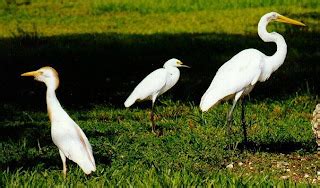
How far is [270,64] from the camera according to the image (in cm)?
830

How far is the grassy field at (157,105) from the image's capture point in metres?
7.18

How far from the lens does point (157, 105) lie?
10.8m

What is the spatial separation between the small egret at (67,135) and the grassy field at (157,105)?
0.16 m

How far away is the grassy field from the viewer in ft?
23.6

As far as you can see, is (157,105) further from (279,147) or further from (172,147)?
(279,147)

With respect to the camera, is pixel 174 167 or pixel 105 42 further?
pixel 105 42

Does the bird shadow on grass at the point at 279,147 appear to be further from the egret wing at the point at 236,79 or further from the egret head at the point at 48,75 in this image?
the egret head at the point at 48,75

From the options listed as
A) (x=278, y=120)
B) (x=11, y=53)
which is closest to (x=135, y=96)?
(x=278, y=120)

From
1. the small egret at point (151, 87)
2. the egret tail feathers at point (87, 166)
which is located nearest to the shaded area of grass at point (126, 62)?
the small egret at point (151, 87)

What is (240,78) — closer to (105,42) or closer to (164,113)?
(164,113)

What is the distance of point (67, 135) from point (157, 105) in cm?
448

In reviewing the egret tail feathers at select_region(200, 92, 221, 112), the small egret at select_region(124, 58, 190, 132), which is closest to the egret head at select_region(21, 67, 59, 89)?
the egret tail feathers at select_region(200, 92, 221, 112)

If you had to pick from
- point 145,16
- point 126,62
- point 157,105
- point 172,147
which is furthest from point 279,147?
point 145,16

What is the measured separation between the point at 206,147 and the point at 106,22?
12096mm
